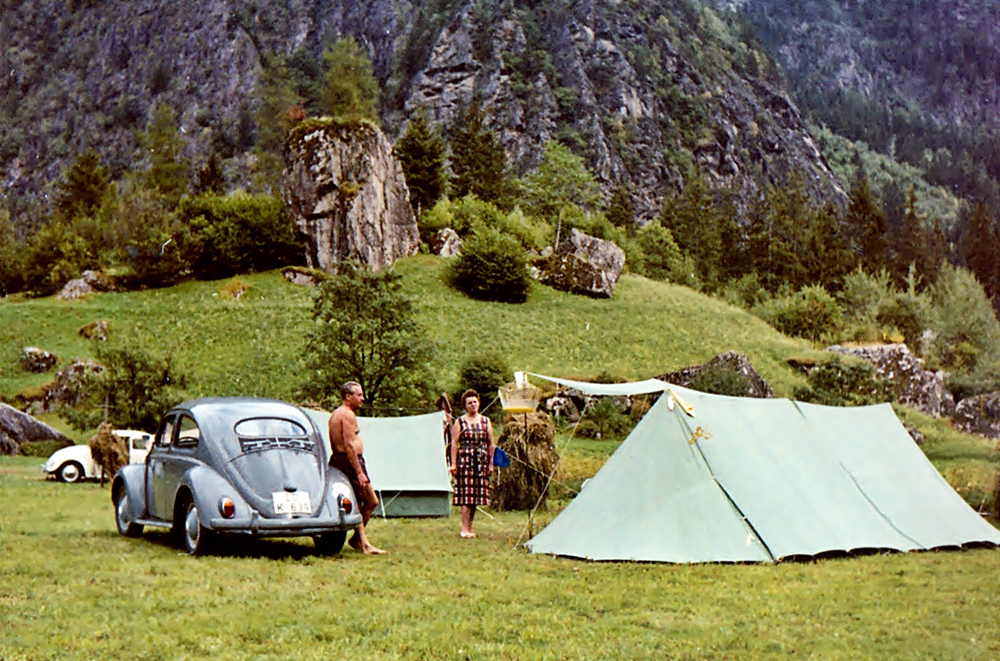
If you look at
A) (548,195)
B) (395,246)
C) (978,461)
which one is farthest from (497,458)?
(548,195)

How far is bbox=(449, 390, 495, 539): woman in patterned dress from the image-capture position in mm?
14875

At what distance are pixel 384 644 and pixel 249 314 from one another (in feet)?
132

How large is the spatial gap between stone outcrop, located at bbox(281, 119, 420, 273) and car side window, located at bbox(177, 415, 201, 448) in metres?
38.4

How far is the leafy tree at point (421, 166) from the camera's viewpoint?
66.2 m

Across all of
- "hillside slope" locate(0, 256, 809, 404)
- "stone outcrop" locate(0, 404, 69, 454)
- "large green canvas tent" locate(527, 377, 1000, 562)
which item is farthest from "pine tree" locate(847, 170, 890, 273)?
"large green canvas tent" locate(527, 377, 1000, 562)

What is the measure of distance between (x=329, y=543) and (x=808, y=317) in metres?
51.4

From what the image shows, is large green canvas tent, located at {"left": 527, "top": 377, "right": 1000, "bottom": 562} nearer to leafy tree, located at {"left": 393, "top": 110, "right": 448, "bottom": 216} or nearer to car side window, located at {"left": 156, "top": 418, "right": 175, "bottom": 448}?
car side window, located at {"left": 156, "top": 418, "right": 175, "bottom": 448}

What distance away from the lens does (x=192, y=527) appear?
40.4 ft

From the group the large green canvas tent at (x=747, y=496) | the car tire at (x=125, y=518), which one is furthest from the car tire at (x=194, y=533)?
the large green canvas tent at (x=747, y=496)

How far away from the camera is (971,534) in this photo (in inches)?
590

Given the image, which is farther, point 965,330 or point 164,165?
point 164,165

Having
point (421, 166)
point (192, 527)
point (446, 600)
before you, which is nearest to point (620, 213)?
point (421, 166)

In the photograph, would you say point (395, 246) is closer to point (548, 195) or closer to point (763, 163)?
point (548, 195)

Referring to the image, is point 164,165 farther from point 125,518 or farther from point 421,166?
point 125,518
